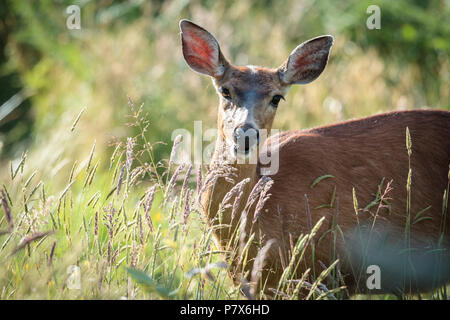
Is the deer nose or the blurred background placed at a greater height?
the blurred background

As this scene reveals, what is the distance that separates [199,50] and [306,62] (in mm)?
810

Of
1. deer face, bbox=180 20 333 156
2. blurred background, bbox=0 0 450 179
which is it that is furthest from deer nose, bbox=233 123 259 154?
blurred background, bbox=0 0 450 179

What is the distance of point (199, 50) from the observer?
14.2ft

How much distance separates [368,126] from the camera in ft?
14.3

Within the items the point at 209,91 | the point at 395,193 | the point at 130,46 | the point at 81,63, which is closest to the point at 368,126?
the point at 395,193

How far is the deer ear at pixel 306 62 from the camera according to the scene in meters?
4.34

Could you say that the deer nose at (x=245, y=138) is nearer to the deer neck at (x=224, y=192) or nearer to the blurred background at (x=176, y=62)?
the deer neck at (x=224, y=192)

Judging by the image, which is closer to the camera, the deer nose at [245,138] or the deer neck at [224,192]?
the deer nose at [245,138]

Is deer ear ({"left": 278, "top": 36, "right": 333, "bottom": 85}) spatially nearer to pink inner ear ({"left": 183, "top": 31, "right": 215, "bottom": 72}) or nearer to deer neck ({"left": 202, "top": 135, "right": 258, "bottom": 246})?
pink inner ear ({"left": 183, "top": 31, "right": 215, "bottom": 72})

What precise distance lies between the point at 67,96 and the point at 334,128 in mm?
5039

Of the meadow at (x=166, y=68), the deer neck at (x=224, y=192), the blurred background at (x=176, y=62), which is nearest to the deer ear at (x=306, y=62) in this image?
the deer neck at (x=224, y=192)

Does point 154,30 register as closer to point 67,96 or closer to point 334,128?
point 67,96

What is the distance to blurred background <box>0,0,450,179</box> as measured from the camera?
24.3 feet

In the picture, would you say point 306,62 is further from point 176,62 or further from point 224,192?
point 176,62
